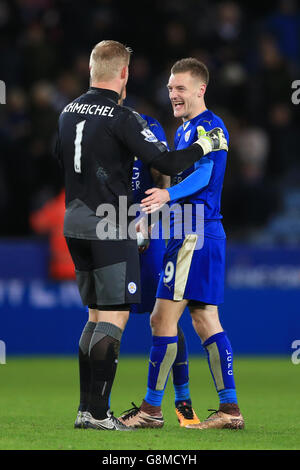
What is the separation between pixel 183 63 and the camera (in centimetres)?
635

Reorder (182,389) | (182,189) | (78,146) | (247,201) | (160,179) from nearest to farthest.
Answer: (78,146), (182,189), (160,179), (182,389), (247,201)

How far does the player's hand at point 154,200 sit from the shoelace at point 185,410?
1375 mm

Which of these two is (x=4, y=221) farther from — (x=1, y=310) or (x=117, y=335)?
(x=117, y=335)

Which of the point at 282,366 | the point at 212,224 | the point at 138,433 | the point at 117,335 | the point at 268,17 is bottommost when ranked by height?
the point at 282,366

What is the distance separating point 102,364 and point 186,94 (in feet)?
5.82

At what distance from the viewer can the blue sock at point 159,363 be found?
6113 mm

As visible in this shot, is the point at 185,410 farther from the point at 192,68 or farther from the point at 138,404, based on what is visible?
the point at 192,68

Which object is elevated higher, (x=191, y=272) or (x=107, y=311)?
(x=191, y=272)

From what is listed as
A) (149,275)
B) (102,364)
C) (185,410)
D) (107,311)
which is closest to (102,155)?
(107,311)

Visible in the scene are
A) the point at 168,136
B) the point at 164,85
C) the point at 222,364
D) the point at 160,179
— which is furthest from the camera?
the point at 164,85

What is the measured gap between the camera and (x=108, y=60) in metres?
5.79

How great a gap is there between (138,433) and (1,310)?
6.05 m
